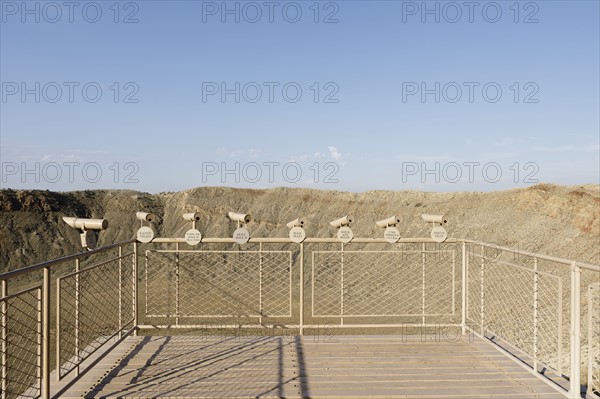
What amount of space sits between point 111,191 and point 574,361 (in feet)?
116

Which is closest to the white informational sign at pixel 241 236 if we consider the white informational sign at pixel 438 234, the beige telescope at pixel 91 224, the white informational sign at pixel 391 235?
the beige telescope at pixel 91 224

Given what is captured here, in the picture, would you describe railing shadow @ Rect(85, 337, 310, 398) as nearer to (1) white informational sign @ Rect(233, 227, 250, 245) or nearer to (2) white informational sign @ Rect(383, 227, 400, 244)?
(1) white informational sign @ Rect(233, 227, 250, 245)

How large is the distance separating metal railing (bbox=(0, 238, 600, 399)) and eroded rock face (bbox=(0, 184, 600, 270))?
2295mm

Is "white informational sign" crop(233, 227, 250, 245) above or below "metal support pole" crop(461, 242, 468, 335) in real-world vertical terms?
above

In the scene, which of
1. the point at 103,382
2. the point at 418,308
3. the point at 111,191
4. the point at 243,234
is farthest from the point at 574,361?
the point at 111,191

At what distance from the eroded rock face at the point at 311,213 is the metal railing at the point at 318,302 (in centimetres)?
230

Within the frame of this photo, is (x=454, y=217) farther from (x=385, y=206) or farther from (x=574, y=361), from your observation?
(x=574, y=361)

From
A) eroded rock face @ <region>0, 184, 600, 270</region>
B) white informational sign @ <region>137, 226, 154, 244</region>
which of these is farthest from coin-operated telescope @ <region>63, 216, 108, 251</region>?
eroded rock face @ <region>0, 184, 600, 270</region>

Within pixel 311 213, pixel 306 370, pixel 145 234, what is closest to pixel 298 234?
pixel 306 370

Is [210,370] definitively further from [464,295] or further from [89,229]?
[464,295]

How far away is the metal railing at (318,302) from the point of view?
4.42 meters

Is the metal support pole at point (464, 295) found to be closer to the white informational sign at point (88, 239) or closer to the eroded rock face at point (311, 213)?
the white informational sign at point (88, 239)

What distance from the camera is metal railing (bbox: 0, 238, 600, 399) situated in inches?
174

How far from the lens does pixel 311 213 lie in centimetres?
3106
